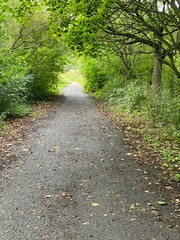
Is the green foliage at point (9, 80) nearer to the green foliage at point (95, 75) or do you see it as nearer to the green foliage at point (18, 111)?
the green foliage at point (18, 111)

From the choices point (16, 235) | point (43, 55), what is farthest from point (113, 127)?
point (43, 55)

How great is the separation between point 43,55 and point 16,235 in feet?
53.6

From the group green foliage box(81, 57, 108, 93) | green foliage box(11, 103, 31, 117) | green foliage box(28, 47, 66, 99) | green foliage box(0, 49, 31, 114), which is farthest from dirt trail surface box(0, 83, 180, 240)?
green foliage box(81, 57, 108, 93)

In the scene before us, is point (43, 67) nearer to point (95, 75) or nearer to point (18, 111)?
point (18, 111)

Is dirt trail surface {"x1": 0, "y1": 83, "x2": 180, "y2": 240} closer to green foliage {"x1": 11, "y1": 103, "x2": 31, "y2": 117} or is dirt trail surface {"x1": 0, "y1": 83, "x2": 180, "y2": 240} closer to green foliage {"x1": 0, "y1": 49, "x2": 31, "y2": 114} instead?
green foliage {"x1": 0, "y1": 49, "x2": 31, "y2": 114}

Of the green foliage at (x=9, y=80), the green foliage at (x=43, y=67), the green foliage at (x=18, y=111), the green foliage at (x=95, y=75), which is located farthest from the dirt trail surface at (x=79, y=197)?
the green foliage at (x=95, y=75)

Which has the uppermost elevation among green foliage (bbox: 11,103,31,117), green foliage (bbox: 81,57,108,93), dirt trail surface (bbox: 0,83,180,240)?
green foliage (bbox: 81,57,108,93)

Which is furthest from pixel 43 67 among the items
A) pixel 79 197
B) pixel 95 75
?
pixel 79 197

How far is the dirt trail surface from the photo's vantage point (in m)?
3.75

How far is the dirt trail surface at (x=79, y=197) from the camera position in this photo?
375 cm

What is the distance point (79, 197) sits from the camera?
4.76 metres

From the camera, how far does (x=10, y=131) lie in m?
9.67

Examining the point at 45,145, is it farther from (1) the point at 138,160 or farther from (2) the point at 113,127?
(2) the point at 113,127

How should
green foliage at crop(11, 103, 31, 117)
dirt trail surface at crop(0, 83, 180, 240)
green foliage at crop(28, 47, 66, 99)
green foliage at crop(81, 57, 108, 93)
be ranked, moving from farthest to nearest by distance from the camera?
green foliage at crop(81, 57, 108, 93) → green foliage at crop(28, 47, 66, 99) → green foliage at crop(11, 103, 31, 117) → dirt trail surface at crop(0, 83, 180, 240)
